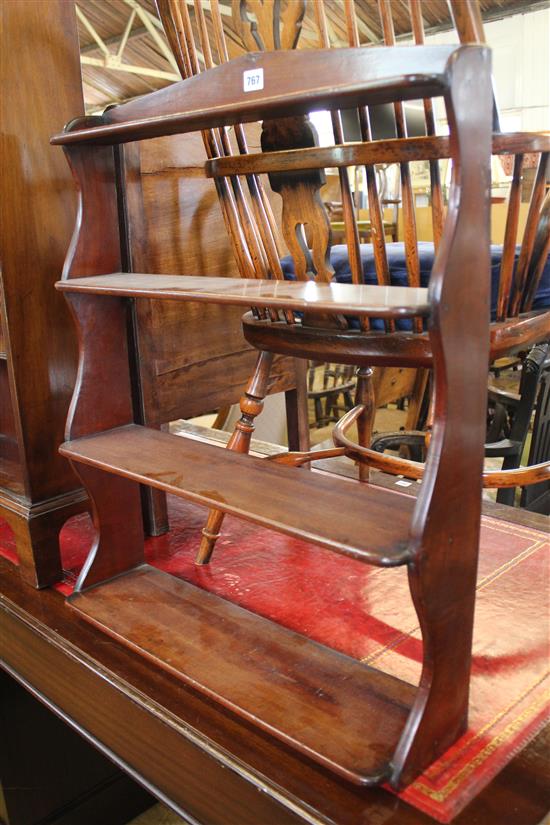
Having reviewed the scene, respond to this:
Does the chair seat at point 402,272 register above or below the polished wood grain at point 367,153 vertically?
below

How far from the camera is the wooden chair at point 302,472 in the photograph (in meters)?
0.86

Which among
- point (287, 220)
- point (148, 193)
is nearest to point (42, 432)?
point (148, 193)

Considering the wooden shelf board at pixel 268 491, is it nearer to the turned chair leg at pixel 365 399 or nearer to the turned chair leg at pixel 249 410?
the turned chair leg at pixel 249 410

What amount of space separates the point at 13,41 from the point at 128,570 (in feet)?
3.61

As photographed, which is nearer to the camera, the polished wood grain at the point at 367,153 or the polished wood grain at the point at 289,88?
the polished wood grain at the point at 289,88

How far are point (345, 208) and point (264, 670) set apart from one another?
2.50 ft

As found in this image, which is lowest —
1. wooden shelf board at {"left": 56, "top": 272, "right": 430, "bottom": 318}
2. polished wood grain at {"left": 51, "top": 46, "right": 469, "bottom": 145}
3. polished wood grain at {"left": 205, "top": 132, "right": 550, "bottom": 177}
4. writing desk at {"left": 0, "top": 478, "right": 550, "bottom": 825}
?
writing desk at {"left": 0, "top": 478, "right": 550, "bottom": 825}

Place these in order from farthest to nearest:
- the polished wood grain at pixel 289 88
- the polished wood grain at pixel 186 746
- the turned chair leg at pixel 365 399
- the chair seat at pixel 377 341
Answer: the turned chair leg at pixel 365 399, the chair seat at pixel 377 341, the polished wood grain at pixel 186 746, the polished wood grain at pixel 289 88

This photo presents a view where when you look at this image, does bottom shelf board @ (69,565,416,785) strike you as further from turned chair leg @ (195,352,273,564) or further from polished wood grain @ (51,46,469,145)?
polished wood grain @ (51,46,469,145)

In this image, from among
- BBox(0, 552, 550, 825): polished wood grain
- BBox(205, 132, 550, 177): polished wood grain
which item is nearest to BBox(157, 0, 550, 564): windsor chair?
BBox(205, 132, 550, 177): polished wood grain

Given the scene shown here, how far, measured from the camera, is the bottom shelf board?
1020 mm

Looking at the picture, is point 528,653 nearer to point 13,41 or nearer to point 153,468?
point 153,468

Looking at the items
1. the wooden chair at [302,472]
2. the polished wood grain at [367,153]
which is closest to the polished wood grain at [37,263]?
the wooden chair at [302,472]

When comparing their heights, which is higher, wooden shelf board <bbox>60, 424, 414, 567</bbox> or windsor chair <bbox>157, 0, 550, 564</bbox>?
windsor chair <bbox>157, 0, 550, 564</bbox>
